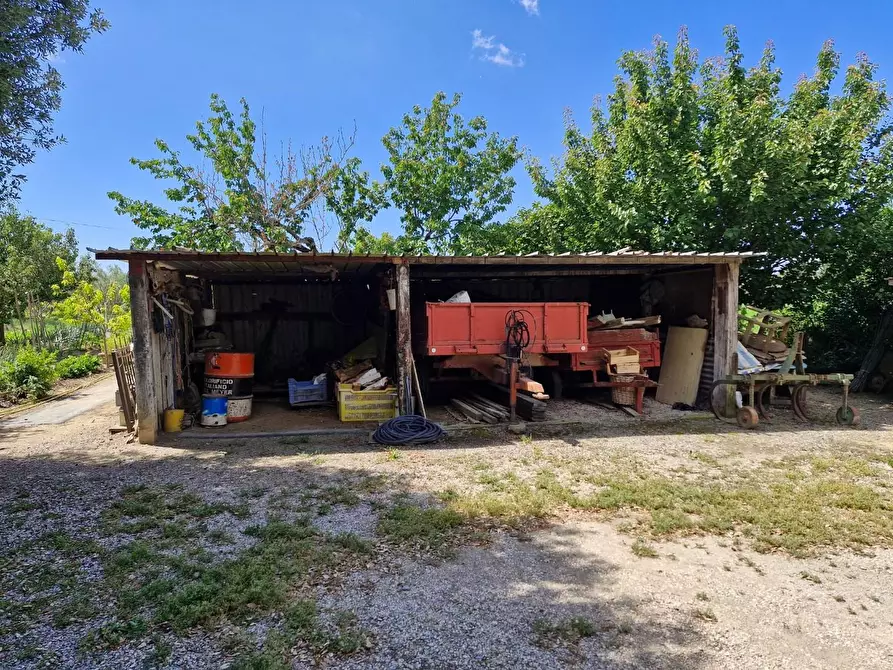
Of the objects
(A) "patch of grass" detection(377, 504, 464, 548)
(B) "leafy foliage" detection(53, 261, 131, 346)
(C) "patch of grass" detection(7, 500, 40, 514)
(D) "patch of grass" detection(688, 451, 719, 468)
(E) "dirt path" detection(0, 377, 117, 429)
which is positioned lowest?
(D) "patch of grass" detection(688, 451, 719, 468)

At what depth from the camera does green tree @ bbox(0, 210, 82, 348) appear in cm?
1539

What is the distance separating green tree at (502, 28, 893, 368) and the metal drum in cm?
835

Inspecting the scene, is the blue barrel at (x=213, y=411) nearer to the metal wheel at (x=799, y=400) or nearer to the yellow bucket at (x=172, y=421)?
the yellow bucket at (x=172, y=421)

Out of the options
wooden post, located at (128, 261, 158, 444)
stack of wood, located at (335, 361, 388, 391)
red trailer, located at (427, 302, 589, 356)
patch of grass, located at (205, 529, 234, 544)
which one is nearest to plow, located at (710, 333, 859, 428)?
red trailer, located at (427, 302, 589, 356)

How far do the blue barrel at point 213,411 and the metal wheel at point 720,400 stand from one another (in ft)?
25.0

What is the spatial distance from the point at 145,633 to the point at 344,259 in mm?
5189

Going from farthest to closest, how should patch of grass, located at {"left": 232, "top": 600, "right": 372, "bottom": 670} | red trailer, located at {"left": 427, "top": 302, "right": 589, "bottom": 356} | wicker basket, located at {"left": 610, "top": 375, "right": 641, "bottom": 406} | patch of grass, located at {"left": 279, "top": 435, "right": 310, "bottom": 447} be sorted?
wicker basket, located at {"left": 610, "top": 375, "right": 641, "bottom": 406}
red trailer, located at {"left": 427, "top": 302, "right": 589, "bottom": 356}
patch of grass, located at {"left": 279, "top": 435, "right": 310, "bottom": 447}
patch of grass, located at {"left": 232, "top": 600, "right": 372, "bottom": 670}

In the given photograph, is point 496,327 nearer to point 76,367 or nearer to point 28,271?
point 76,367

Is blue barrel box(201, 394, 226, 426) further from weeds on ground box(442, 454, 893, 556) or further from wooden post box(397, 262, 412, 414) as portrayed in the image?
weeds on ground box(442, 454, 893, 556)

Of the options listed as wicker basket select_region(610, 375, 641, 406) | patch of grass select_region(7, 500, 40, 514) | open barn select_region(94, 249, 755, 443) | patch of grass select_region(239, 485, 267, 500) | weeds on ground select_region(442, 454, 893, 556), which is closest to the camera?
weeds on ground select_region(442, 454, 893, 556)

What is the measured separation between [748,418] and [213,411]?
7.92 meters

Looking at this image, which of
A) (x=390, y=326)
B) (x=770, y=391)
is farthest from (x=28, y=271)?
(x=770, y=391)

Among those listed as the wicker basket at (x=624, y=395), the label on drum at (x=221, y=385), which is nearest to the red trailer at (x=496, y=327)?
the wicker basket at (x=624, y=395)

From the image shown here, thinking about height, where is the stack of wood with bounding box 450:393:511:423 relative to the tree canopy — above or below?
below
